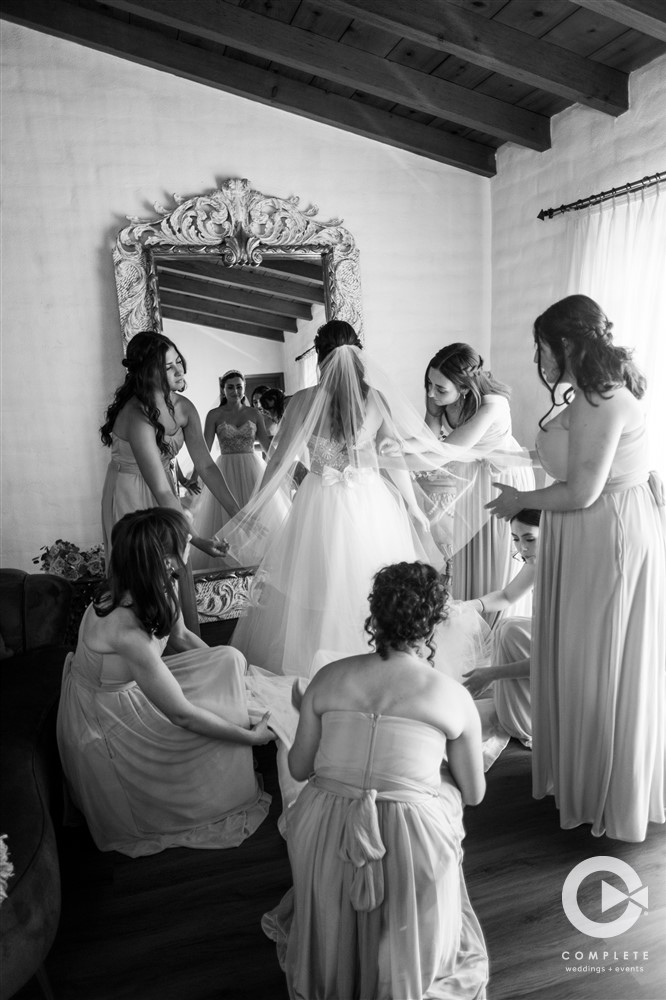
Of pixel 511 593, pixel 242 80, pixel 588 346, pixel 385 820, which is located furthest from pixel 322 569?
pixel 242 80

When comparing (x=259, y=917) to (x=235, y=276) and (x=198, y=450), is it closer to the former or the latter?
(x=198, y=450)

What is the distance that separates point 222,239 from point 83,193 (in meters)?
0.81

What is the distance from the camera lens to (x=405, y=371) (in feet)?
15.9

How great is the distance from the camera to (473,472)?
361 centimetres

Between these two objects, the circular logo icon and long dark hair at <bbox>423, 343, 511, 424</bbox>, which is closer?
the circular logo icon

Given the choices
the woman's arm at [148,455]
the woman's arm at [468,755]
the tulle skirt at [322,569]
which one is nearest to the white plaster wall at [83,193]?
the woman's arm at [148,455]

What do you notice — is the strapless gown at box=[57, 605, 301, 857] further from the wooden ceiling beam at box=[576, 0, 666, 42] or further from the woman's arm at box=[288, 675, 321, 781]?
the wooden ceiling beam at box=[576, 0, 666, 42]

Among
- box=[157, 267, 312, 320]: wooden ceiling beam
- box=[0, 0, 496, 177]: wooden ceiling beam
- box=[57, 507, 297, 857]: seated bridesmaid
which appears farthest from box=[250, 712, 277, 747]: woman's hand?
box=[0, 0, 496, 177]: wooden ceiling beam

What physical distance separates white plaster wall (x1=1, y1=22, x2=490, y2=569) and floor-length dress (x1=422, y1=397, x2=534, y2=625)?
180cm

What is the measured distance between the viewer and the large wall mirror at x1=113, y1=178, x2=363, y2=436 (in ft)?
13.7

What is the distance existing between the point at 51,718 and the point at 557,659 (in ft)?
5.59

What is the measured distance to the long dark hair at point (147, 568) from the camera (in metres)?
2.13

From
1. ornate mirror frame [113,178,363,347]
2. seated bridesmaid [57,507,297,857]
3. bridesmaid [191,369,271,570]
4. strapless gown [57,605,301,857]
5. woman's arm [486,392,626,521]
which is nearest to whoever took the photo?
woman's arm [486,392,626,521]

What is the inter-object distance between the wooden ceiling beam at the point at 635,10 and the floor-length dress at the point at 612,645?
169cm
